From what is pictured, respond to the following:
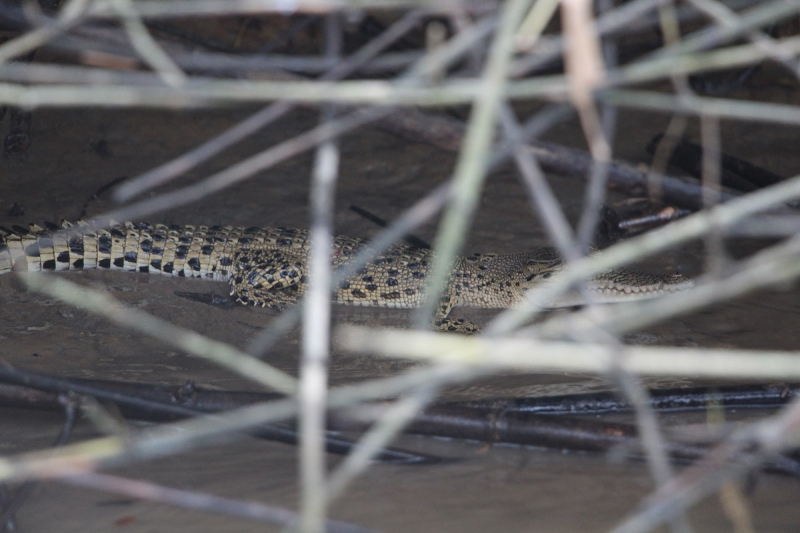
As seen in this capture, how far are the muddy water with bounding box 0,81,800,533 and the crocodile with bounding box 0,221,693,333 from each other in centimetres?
15

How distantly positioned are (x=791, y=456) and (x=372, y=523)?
4.68 ft

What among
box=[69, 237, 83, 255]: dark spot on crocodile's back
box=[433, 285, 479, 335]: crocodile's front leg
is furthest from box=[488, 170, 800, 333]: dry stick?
box=[69, 237, 83, 255]: dark spot on crocodile's back

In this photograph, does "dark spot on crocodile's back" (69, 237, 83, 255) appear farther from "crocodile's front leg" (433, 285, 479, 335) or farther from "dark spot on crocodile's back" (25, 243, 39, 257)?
"crocodile's front leg" (433, 285, 479, 335)

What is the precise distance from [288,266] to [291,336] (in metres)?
1.12

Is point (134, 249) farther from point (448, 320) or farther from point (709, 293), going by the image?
point (709, 293)

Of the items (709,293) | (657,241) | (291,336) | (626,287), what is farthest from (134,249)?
(709,293)

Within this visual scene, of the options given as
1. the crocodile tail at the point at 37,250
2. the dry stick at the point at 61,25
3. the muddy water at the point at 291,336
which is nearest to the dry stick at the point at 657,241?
the dry stick at the point at 61,25

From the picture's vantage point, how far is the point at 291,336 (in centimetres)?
446

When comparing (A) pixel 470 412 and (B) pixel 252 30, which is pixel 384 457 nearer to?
(A) pixel 470 412

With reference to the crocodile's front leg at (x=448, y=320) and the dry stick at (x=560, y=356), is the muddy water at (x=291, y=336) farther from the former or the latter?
the dry stick at (x=560, y=356)

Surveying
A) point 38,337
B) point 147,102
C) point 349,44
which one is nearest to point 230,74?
point 147,102

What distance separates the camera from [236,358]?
1.33 meters

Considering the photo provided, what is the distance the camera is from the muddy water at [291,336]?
257 centimetres

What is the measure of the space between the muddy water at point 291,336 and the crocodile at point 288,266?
0.15 meters
